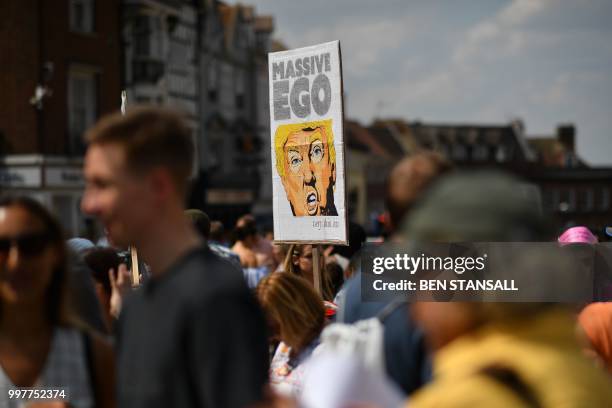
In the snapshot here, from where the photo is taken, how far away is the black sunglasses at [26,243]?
2766mm

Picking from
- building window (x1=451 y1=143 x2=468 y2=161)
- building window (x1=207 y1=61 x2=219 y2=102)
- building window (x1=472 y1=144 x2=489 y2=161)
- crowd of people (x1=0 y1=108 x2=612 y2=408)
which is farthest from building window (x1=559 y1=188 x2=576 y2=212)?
crowd of people (x1=0 y1=108 x2=612 y2=408)

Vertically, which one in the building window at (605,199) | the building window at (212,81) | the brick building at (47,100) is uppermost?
the building window at (212,81)

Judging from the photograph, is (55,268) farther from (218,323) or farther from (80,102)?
(80,102)

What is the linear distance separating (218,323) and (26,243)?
0.79m

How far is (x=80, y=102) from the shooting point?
29703mm

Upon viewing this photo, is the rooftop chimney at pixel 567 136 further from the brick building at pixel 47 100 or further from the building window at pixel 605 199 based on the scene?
the brick building at pixel 47 100

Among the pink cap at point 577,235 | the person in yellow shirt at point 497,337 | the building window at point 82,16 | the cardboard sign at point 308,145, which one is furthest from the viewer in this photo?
the building window at point 82,16

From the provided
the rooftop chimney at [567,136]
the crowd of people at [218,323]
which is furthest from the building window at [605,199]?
the crowd of people at [218,323]

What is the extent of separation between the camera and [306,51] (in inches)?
257

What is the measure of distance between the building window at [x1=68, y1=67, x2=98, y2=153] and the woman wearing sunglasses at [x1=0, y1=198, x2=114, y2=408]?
26.8m

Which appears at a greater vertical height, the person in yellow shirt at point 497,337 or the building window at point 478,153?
the building window at point 478,153

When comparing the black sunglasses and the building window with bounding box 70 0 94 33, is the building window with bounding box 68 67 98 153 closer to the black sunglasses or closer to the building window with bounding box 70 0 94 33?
the building window with bounding box 70 0 94 33

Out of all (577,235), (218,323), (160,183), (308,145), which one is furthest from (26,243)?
(577,235)

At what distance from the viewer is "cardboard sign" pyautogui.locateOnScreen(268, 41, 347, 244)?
20.6 feet
